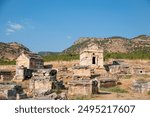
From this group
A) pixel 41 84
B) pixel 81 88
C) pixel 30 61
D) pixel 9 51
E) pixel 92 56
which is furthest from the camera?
pixel 9 51

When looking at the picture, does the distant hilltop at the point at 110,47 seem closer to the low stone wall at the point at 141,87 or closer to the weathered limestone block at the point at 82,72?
the weathered limestone block at the point at 82,72

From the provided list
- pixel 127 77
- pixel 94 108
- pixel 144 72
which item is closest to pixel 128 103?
pixel 94 108

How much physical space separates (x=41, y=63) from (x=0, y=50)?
109 ft

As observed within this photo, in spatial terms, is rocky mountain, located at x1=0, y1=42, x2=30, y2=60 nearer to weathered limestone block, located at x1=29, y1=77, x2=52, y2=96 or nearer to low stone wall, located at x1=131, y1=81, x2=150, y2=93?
weathered limestone block, located at x1=29, y1=77, x2=52, y2=96

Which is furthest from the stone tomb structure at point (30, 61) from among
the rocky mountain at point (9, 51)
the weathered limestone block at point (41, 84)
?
the rocky mountain at point (9, 51)

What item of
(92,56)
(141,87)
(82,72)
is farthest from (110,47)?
(141,87)

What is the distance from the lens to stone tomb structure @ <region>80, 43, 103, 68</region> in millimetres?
38031

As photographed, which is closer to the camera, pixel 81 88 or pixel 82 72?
pixel 81 88

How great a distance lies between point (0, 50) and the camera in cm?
7169

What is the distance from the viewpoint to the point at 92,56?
38250 millimetres

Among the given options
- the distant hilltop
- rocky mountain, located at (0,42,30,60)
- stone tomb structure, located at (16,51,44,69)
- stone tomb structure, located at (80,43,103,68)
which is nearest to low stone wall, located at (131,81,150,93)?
stone tomb structure, located at (80,43,103,68)

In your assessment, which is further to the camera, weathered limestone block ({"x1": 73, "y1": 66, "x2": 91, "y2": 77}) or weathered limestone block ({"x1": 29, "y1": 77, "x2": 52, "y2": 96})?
weathered limestone block ({"x1": 73, "y1": 66, "x2": 91, "y2": 77})

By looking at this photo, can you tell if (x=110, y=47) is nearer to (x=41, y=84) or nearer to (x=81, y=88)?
(x=41, y=84)

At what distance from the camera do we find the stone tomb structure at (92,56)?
38031mm
